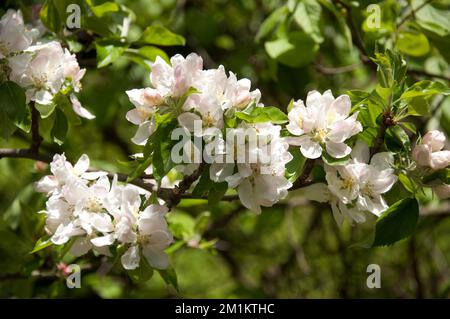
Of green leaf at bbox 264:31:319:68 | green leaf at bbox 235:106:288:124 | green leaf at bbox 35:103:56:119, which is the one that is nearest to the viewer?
green leaf at bbox 235:106:288:124

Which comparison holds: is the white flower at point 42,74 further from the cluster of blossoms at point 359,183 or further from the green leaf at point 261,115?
the cluster of blossoms at point 359,183

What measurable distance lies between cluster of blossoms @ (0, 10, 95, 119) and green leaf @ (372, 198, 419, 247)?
740 millimetres

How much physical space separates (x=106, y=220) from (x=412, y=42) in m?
1.15

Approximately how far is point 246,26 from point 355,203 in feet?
6.27

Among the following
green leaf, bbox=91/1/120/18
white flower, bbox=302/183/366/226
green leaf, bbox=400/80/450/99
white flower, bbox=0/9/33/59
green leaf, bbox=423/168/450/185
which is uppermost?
white flower, bbox=0/9/33/59

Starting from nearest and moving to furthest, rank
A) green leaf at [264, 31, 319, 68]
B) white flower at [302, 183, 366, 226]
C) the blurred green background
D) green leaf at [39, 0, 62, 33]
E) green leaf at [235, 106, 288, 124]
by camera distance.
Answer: green leaf at [235, 106, 288, 124] < white flower at [302, 183, 366, 226] < green leaf at [39, 0, 62, 33] < the blurred green background < green leaf at [264, 31, 319, 68]

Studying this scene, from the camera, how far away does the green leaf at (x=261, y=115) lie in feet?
4.27

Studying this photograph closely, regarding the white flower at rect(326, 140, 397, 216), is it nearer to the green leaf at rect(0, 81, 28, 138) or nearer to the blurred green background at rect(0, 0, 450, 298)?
the blurred green background at rect(0, 0, 450, 298)

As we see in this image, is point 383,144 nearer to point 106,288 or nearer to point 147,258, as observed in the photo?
point 147,258

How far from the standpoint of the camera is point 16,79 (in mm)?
1508

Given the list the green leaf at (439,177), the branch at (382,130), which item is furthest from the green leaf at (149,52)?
the green leaf at (439,177)

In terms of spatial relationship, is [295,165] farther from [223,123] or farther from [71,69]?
[71,69]

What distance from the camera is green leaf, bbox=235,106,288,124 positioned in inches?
51.2

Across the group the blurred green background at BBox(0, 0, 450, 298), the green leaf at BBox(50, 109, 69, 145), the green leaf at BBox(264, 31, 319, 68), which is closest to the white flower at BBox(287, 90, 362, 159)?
the blurred green background at BBox(0, 0, 450, 298)
